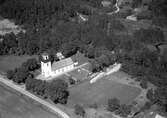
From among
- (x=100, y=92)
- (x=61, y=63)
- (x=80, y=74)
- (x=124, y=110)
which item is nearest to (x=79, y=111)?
(x=124, y=110)

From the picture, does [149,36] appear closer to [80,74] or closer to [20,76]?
[80,74]

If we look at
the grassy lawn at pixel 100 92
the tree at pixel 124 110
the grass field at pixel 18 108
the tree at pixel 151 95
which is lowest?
the grass field at pixel 18 108

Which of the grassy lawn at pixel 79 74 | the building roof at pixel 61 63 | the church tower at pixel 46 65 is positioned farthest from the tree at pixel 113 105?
the church tower at pixel 46 65

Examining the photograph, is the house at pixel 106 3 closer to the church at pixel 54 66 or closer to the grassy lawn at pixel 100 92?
the church at pixel 54 66

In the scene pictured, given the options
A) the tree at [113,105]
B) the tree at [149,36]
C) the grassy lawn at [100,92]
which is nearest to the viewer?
the tree at [113,105]

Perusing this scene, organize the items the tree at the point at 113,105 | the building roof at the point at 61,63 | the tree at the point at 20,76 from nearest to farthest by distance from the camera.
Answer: the tree at the point at 113,105 < the tree at the point at 20,76 < the building roof at the point at 61,63

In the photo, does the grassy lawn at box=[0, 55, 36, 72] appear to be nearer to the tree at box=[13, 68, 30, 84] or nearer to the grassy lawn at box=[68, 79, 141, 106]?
the tree at box=[13, 68, 30, 84]

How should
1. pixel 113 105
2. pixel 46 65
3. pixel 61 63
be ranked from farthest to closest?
1. pixel 61 63
2. pixel 46 65
3. pixel 113 105

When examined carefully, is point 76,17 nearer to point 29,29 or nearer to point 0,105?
point 29,29

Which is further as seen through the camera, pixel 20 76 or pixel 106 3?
pixel 106 3
